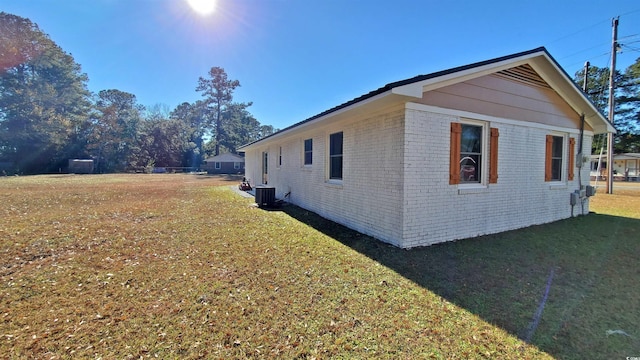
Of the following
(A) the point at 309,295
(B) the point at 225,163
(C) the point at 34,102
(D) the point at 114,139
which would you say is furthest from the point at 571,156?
(C) the point at 34,102

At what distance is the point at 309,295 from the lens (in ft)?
10.6

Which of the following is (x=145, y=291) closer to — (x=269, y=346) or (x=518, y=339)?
(x=269, y=346)

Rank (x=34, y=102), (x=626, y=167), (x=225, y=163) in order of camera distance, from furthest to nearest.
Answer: (x=225, y=163) < (x=34, y=102) < (x=626, y=167)

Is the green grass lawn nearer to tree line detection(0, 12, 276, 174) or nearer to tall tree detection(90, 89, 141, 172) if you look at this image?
tree line detection(0, 12, 276, 174)

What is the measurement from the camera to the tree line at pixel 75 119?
104ft

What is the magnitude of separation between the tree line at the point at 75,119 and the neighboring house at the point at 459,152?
42690 mm

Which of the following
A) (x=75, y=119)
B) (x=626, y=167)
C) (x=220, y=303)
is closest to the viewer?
(x=220, y=303)

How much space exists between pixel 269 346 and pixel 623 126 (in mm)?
49881

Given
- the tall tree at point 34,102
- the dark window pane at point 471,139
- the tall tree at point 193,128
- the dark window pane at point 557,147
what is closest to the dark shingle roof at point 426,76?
the dark window pane at point 471,139

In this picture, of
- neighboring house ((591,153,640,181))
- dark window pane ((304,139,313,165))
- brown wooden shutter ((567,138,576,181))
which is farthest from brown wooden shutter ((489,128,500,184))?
neighboring house ((591,153,640,181))

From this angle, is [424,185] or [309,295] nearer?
[309,295]

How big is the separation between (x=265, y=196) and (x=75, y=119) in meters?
42.9

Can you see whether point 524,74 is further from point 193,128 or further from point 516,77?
point 193,128

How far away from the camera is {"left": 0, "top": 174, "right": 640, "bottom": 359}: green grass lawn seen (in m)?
2.35
